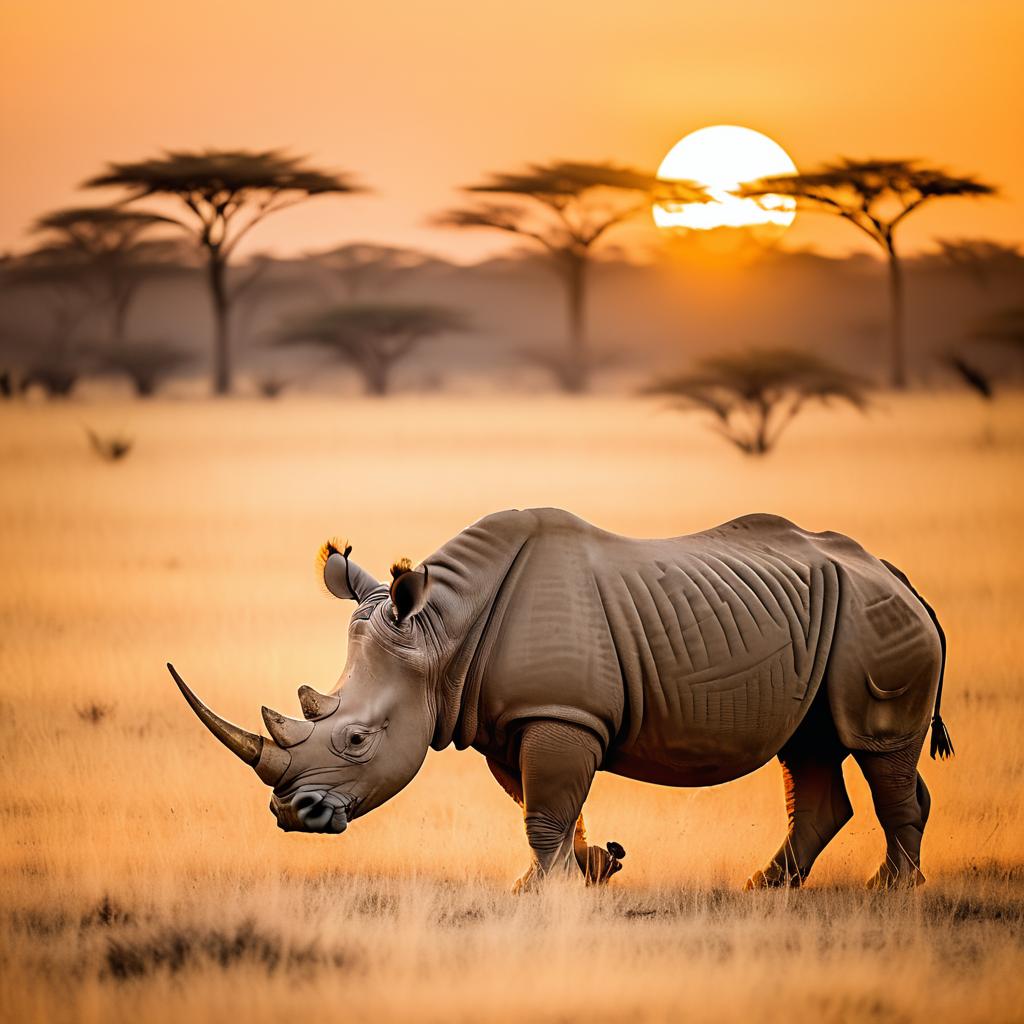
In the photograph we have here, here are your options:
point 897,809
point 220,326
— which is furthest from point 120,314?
point 897,809

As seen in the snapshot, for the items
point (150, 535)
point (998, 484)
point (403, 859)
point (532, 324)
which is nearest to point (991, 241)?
point (532, 324)

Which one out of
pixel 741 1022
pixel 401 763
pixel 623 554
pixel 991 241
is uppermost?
pixel 991 241

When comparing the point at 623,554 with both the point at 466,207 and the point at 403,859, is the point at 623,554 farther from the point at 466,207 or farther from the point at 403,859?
the point at 466,207

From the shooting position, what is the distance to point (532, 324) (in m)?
41.1

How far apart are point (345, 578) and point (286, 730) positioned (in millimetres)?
782

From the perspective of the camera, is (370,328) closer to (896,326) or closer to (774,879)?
(896,326)

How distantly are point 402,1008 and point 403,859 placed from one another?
2332mm

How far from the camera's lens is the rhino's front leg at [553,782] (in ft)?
25.2

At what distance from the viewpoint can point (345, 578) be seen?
317 inches

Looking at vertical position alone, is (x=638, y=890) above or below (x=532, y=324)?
below

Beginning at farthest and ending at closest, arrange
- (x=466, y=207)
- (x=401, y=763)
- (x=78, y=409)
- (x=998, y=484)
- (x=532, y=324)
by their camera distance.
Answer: (x=532, y=324) < (x=466, y=207) < (x=78, y=409) < (x=998, y=484) < (x=401, y=763)

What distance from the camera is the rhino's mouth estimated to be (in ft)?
24.4

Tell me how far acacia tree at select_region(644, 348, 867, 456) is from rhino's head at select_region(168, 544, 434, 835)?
23.9 meters

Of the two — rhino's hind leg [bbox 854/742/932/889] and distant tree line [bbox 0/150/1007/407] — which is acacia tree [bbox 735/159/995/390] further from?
rhino's hind leg [bbox 854/742/932/889]
